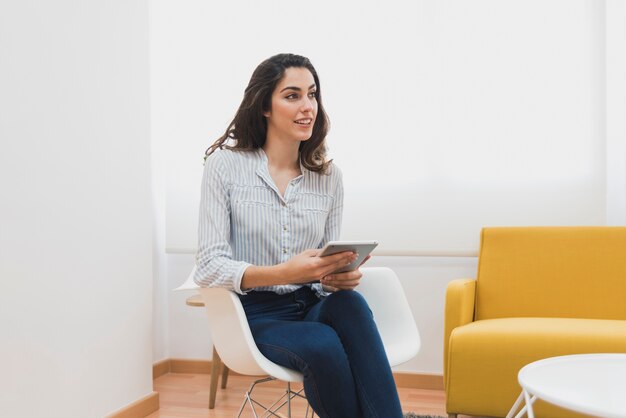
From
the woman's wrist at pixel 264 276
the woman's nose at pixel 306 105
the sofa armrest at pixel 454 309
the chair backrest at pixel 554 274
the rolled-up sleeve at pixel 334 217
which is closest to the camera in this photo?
the woman's wrist at pixel 264 276

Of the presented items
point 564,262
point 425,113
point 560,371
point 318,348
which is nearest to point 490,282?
point 564,262

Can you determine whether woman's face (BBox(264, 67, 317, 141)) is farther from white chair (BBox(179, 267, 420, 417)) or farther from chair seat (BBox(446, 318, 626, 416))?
chair seat (BBox(446, 318, 626, 416))

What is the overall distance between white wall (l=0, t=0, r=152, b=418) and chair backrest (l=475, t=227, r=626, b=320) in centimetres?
154

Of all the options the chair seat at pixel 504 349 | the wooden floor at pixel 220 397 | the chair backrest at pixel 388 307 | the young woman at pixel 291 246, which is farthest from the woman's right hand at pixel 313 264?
the wooden floor at pixel 220 397

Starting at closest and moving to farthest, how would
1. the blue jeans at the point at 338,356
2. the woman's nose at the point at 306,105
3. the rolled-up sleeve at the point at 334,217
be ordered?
the blue jeans at the point at 338,356 < the woman's nose at the point at 306,105 < the rolled-up sleeve at the point at 334,217

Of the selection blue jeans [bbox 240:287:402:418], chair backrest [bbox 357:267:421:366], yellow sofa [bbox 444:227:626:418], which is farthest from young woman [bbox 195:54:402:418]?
yellow sofa [bbox 444:227:626:418]

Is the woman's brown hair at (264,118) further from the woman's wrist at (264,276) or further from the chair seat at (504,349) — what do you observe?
the chair seat at (504,349)

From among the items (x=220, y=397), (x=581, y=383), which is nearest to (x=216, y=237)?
(x=581, y=383)

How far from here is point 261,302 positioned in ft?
6.21

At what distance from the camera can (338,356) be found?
1619 millimetres

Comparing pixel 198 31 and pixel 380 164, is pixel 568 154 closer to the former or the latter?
pixel 380 164

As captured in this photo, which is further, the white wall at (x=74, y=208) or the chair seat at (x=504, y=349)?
the chair seat at (x=504, y=349)

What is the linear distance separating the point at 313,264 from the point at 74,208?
1.11 m

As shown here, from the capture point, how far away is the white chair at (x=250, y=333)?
1689 mm
